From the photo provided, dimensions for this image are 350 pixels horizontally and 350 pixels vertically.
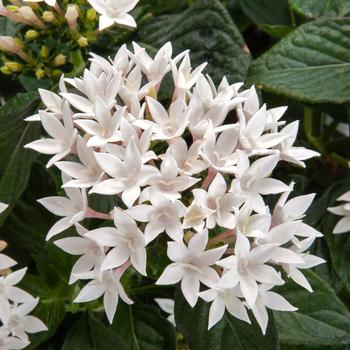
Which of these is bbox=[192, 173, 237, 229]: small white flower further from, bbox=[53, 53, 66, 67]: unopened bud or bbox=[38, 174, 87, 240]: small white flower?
bbox=[53, 53, 66, 67]: unopened bud

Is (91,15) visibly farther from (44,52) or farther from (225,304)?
(225,304)

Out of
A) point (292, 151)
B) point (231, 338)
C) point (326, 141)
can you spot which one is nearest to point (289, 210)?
point (292, 151)

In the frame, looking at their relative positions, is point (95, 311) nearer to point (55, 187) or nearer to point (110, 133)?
point (55, 187)

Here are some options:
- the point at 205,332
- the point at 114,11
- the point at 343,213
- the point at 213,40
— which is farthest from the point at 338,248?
the point at 114,11

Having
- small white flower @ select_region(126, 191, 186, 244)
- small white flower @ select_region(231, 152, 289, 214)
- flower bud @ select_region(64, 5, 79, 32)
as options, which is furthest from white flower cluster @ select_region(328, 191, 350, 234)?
flower bud @ select_region(64, 5, 79, 32)

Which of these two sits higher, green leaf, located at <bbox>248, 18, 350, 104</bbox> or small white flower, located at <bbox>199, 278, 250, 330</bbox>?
green leaf, located at <bbox>248, 18, 350, 104</bbox>

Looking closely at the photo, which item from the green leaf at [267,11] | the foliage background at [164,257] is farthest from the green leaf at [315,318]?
the green leaf at [267,11]
